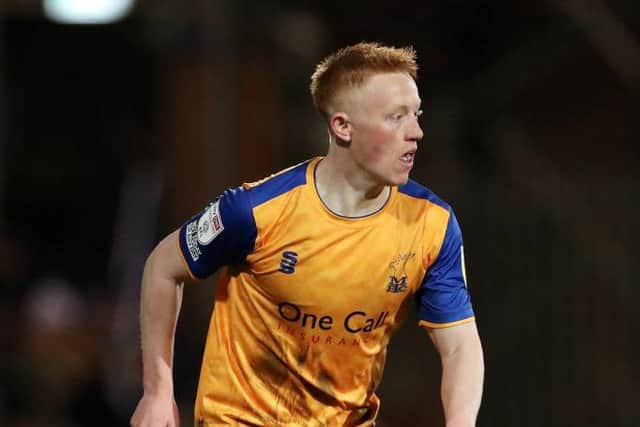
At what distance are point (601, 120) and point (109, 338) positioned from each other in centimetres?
437

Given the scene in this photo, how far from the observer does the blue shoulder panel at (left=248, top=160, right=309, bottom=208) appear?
178 inches

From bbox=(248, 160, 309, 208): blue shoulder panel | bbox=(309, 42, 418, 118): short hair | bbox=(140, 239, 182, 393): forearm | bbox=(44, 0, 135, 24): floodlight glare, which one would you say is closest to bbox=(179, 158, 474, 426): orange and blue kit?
bbox=(248, 160, 309, 208): blue shoulder panel

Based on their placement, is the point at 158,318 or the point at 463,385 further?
the point at 158,318

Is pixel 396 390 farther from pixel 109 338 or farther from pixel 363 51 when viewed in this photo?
pixel 363 51

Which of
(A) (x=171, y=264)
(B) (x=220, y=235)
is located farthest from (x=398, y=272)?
(A) (x=171, y=264)

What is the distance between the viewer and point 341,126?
4.62 metres

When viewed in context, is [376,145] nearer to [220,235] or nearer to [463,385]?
[220,235]

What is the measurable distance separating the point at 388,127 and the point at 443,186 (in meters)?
4.53

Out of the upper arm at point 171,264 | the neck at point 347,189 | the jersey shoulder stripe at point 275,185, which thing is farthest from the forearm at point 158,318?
the neck at point 347,189

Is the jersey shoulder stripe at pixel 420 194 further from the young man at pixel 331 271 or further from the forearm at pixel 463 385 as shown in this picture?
the forearm at pixel 463 385

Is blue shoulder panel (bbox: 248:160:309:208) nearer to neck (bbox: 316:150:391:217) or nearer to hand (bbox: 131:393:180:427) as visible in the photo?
neck (bbox: 316:150:391:217)

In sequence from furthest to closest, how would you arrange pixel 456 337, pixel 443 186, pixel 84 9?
pixel 84 9, pixel 443 186, pixel 456 337

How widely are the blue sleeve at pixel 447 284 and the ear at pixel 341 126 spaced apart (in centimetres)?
45

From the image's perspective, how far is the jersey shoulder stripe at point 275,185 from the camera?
4.53m
